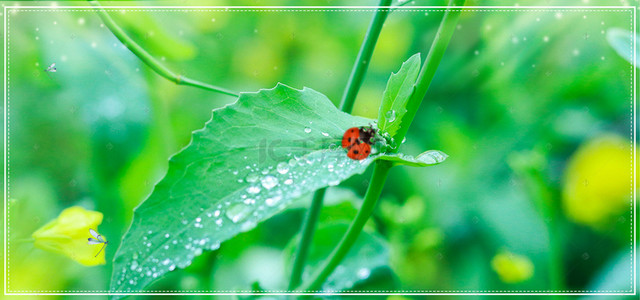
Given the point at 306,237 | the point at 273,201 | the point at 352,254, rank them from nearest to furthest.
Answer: the point at 273,201 < the point at 306,237 < the point at 352,254

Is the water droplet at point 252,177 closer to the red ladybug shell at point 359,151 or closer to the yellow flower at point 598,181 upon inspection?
the red ladybug shell at point 359,151

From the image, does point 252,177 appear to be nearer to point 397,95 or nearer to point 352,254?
point 397,95

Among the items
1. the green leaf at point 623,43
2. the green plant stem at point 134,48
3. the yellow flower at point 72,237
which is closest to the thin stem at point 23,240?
the yellow flower at point 72,237

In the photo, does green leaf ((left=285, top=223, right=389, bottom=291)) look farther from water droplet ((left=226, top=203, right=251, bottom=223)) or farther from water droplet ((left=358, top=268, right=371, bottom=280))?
water droplet ((left=226, top=203, right=251, bottom=223))

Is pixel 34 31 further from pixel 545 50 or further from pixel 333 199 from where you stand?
pixel 545 50

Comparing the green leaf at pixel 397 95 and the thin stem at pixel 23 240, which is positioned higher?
the green leaf at pixel 397 95

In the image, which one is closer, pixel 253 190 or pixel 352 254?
pixel 253 190

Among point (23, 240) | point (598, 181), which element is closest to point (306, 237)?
point (23, 240)
